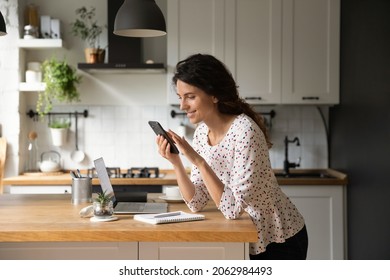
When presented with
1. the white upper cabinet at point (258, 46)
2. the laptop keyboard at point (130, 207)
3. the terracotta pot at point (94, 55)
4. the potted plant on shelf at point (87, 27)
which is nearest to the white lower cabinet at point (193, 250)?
the laptop keyboard at point (130, 207)

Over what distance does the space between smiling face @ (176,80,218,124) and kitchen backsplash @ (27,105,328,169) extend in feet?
8.20

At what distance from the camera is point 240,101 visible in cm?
280

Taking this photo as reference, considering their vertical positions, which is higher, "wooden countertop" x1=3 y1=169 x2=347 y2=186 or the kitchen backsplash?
the kitchen backsplash

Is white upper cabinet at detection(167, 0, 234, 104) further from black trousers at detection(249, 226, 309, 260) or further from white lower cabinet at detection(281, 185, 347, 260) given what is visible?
black trousers at detection(249, 226, 309, 260)

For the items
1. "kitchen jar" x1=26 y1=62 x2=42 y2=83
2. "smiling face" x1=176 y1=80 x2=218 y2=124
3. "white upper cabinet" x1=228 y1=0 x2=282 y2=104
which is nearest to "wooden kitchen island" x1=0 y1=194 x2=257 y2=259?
"smiling face" x1=176 y1=80 x2=218 y2=124

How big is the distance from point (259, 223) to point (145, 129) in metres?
2.77

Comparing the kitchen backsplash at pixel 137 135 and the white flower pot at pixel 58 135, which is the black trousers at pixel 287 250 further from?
the white flower pot at pixel 58 135

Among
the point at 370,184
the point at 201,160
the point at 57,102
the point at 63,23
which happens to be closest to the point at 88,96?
the point at 57,102

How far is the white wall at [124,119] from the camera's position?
5.24 m

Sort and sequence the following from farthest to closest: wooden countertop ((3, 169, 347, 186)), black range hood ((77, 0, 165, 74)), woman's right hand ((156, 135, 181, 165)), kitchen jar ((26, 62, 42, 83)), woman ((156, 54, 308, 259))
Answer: kitchen jar ((26, 62, 42, 83))
black range hood ((77, 0, 165, 74))
wooden countertop ((3, 169, 347, 186))
woman's right hand ((156, 135, 181, 165))
woman ((156, 54, 308, 259))

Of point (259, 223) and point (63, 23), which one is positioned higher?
point (63, 23)

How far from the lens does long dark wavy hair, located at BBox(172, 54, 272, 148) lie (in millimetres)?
2697
